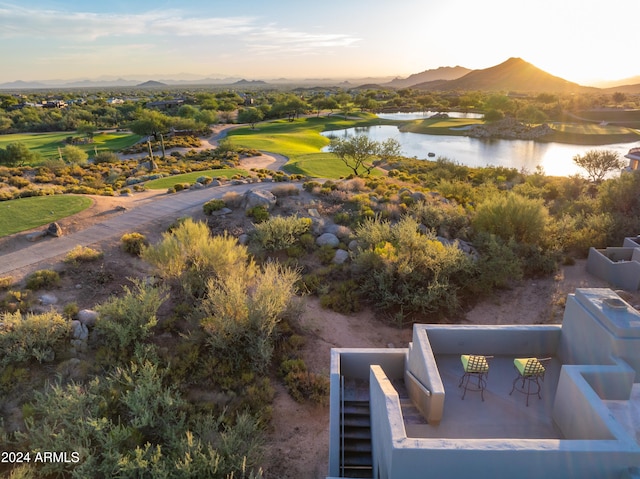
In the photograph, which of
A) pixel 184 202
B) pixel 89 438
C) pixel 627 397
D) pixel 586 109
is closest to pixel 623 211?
pixel 627 397

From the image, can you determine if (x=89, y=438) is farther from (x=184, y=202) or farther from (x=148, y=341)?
(x=184, y=202)

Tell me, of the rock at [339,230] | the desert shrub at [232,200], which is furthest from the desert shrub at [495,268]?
the desert shrub at [232,200]

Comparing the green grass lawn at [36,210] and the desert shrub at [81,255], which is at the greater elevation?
the green grass lawn at [36,210]

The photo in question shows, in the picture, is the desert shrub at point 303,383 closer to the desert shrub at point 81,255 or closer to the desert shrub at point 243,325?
the desert shrub at point 243,325

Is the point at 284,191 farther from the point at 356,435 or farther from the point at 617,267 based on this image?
the point at 356,435

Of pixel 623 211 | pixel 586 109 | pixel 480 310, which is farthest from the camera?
pixel 586 109

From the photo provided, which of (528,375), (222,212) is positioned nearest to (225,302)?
(528,375)

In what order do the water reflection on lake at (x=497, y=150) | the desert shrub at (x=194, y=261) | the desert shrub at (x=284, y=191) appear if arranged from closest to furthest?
the desert shrub at (x=194, y=261) < the desert shrub at (x=284, y=191) < the water reflection on lake at (x=497, y=150)
